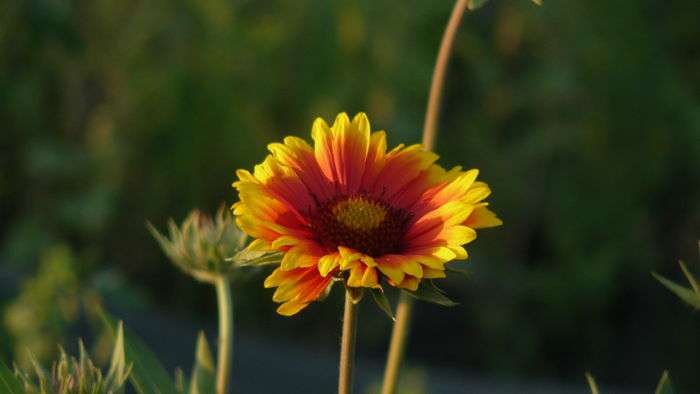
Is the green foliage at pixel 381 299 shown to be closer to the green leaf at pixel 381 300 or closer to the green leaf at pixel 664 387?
the green leaf at pixel 381 300

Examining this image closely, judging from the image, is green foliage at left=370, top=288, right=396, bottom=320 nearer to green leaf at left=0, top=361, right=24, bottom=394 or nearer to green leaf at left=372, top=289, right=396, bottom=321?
green leaf at left=372, top=289, right=396, bottom=321

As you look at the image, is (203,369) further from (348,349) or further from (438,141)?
(438,141)

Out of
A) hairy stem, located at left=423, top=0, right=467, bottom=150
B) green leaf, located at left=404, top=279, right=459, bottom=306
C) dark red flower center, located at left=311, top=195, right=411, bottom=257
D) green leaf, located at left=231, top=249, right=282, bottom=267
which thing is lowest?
green leaf, located at left=404, top=279, right=459, bottom=306

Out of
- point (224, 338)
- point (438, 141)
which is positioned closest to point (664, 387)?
point (224, 338)

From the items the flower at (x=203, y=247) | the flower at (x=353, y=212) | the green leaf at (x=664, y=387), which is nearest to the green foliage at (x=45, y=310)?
the flower at (x=203, y=247)

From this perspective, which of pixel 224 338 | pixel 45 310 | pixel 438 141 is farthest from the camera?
pixel 438 141

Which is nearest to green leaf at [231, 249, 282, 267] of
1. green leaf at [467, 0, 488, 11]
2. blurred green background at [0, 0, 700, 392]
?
green leaf at [467, 0, 488, 11]
